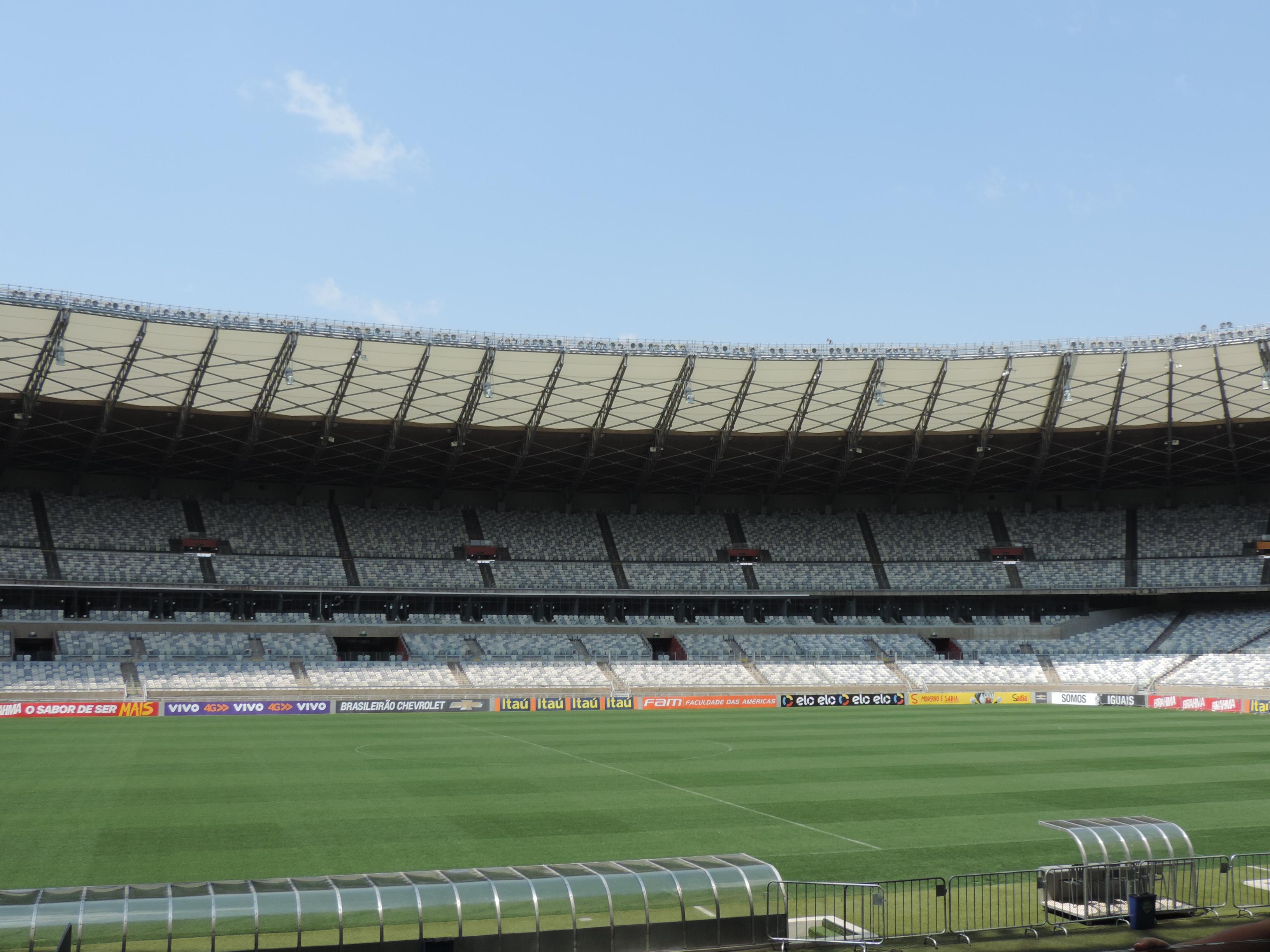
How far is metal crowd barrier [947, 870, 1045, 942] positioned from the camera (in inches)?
607

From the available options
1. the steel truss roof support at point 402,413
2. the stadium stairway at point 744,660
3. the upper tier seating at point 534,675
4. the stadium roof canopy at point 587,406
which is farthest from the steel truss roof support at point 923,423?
the steel truss roof support at point 402,413

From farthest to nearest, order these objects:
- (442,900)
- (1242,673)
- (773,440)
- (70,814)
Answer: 1. (773,440)
2. (1242,673)
3. (70,814)
4. (442,900)

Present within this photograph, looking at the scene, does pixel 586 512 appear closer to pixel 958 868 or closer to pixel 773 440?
pixel 773 440

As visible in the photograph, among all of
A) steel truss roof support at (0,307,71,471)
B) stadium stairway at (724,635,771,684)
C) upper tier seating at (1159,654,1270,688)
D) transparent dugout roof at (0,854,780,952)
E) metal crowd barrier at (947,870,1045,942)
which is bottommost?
metal crowd barrier at (947,870,1045,942)

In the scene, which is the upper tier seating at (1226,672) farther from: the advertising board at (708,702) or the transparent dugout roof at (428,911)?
the transparent dugout roof at (428,911)

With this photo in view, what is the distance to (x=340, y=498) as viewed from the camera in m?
75.0

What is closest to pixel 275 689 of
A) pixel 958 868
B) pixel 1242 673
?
pixel 958 868

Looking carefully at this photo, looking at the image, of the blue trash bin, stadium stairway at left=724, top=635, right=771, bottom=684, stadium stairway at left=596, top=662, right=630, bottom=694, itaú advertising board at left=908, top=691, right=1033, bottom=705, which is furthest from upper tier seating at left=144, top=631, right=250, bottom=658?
the blue trash bin

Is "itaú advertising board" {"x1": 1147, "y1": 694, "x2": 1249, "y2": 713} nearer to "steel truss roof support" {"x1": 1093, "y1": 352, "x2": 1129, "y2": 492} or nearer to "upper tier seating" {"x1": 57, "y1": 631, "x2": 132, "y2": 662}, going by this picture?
"steel truss roof support" {"x1": 1093, "y1": 352, "x2": 1129, "y2": 492}

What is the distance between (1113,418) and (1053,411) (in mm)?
4073

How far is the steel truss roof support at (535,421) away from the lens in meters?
56.7

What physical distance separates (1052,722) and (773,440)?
26.5m

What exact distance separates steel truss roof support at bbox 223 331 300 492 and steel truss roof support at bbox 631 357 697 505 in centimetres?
2018

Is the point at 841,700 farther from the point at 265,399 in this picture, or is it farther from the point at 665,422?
the point at 265,399
